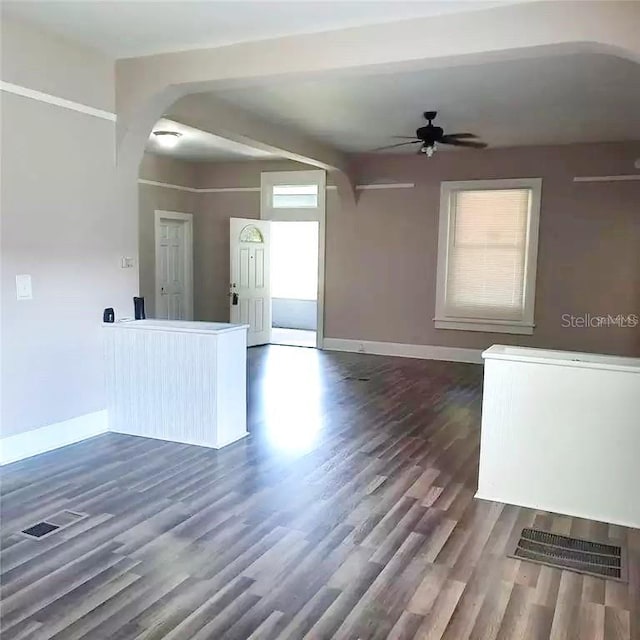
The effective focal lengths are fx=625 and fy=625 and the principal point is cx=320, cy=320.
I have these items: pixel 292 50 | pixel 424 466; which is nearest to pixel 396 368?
pixel 424 466

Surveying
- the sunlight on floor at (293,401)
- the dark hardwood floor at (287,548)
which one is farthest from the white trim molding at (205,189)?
the dark hardwood floor at (287,548)

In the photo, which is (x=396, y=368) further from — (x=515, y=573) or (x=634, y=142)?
(x=515, y=573)

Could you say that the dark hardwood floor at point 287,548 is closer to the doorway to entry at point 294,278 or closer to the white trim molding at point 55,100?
the white trim molding at point 55,100

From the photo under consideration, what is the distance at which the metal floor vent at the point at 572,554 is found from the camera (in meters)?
2.86

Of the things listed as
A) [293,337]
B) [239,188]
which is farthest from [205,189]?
[293,337]

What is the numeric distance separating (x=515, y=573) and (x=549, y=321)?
5595mm

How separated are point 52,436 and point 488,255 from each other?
5.84 metres

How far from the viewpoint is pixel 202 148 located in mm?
8336

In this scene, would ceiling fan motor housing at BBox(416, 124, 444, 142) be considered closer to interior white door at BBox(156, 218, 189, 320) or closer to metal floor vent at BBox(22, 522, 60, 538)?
interior white door at BBox(156, 218, 189, 320)

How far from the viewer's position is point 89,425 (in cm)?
465

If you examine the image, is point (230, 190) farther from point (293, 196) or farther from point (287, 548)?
point (287, 548)

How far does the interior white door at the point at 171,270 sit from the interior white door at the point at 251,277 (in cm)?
91

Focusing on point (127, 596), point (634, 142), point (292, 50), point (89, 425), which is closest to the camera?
point (127, 596)

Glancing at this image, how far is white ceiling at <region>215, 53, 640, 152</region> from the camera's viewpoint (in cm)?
466
